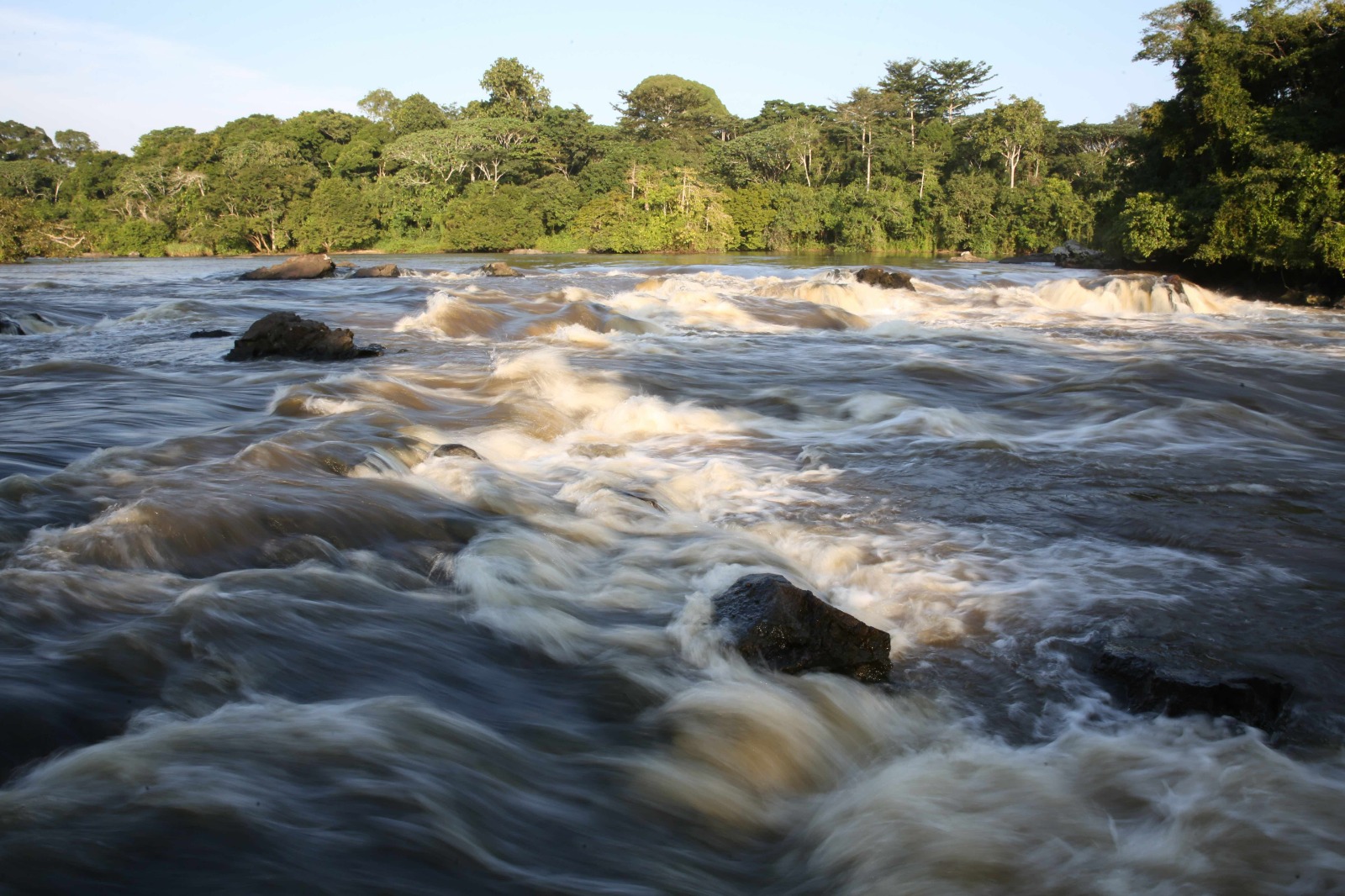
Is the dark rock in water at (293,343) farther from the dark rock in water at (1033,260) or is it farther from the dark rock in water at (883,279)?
the dark rock in water at (1033,260)

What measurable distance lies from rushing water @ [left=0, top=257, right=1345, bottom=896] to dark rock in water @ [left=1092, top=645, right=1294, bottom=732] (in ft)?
0.21

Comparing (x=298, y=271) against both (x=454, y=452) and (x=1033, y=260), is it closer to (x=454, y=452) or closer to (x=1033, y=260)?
(x=454, y=452)

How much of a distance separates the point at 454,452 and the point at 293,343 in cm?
499

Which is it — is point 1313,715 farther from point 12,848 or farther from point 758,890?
point 12,848

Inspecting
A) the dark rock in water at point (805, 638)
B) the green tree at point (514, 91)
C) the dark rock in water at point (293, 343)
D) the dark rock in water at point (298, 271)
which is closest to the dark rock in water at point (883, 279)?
the dark rock in water at point (293, 343)

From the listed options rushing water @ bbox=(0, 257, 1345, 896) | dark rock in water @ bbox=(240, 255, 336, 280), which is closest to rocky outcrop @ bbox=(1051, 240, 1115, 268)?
rushing water @ bbox=(0, 257, 1345, 896)

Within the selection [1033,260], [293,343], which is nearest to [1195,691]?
[293,343]

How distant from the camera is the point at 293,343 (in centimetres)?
1018

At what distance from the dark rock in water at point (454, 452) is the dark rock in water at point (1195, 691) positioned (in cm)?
402

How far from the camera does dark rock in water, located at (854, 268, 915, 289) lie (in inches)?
765

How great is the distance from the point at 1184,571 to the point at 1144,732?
1581 millimetres

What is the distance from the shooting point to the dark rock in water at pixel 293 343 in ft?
33.1

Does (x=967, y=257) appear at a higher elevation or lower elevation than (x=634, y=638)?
higher

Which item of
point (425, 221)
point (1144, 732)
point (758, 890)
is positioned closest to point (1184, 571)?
point (1144, 732)
